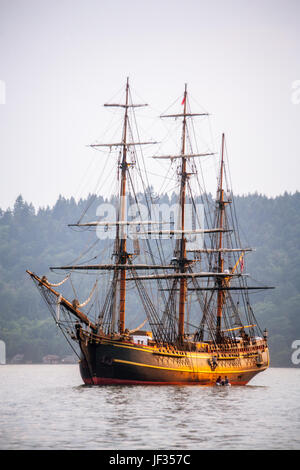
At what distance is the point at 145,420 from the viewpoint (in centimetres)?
4747

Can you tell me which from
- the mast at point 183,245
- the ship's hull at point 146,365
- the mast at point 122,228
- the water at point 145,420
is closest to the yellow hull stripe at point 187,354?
the ship's hull at point 146,365

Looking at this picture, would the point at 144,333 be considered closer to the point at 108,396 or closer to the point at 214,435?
the point at 108,396

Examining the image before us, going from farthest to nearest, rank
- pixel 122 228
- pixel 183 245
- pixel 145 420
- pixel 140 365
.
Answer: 1. pixel 183 245
2. pixel 122 228
3. pixel 140 365
4. pixel 145 420

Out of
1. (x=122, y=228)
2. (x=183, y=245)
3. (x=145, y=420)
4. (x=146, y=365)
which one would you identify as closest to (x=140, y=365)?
(x=146, y=365)

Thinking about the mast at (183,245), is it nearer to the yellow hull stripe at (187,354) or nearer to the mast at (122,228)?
the yellow hull stripe at (187,354)

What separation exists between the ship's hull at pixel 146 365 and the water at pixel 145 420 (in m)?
2.00

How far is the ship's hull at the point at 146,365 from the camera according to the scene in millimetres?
71438

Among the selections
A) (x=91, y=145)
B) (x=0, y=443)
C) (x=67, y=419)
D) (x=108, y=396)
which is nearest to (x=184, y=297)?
(x=91, y=145)

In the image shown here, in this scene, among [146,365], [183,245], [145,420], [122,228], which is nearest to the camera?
[145,420]

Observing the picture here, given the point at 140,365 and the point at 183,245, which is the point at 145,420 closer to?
the point at 140,365

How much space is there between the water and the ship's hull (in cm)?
200

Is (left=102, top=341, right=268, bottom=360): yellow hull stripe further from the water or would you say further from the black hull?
the water

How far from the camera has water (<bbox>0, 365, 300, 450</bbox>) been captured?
39938 mm

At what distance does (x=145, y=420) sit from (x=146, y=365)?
25860mm
